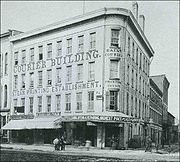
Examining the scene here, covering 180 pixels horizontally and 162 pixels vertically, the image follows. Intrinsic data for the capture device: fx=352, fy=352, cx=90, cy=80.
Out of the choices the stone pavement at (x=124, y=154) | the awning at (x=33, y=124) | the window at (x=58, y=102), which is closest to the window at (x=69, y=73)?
the window at (x=58, y=102)

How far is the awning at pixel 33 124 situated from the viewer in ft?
113

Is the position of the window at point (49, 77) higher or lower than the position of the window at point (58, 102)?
higher

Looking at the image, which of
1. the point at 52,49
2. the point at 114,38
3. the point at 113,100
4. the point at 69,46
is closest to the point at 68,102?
the point at 113,100

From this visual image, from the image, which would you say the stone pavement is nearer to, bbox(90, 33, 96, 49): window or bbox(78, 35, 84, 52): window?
bbox(78, 35, 84, 52): window

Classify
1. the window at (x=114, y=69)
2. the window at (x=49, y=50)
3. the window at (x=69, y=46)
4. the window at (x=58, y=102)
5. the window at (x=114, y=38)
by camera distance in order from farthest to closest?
the window at (x=49, y=50) → the window at (x=58, y=102) → the window at (x=69, y=46) → the window at (x=114, y=38) → the window at (x=114, y=69)

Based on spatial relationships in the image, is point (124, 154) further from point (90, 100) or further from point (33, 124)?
point (33, 124)

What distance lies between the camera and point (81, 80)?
114 ft

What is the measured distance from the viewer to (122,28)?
3325cm

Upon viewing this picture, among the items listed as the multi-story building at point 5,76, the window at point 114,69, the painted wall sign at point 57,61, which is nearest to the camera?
the window at point 114,69

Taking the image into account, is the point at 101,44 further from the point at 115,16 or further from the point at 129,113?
the point at 129,113

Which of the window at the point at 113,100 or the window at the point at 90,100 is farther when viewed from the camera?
the window at the point at 90,100

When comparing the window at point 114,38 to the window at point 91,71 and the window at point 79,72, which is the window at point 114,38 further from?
the window at point 79,72

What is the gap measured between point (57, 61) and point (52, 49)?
1.73 metres

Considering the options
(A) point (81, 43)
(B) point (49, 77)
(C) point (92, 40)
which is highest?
(C) point (92, 40)
